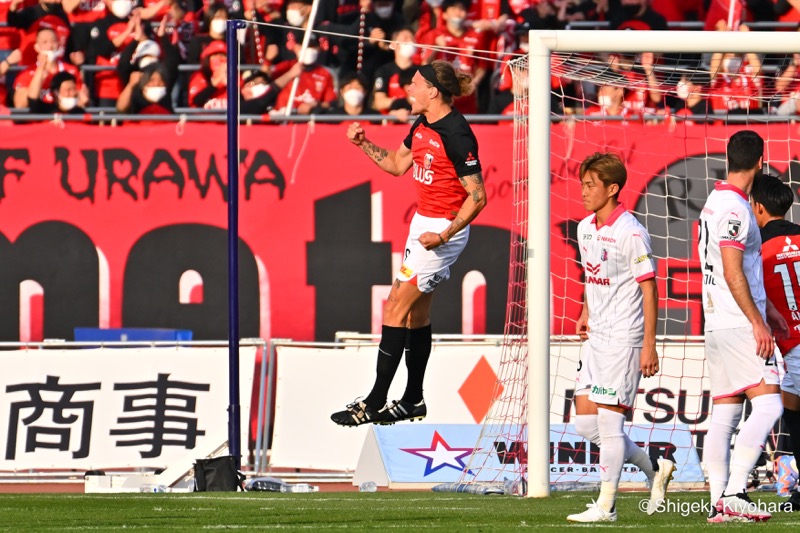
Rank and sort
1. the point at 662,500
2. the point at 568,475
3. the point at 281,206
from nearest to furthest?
the point at 662,500 < the point at 568,475 < the point at 281,206

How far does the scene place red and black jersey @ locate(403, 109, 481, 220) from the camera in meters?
8.30

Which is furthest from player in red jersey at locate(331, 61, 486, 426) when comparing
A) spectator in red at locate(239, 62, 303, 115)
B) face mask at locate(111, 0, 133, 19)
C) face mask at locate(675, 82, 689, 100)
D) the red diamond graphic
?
face mask at locate(111, 0, 133, 19)

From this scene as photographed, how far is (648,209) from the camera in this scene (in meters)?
14.8

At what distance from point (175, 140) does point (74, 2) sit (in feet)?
10.7

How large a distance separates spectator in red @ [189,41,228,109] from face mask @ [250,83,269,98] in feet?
1.41

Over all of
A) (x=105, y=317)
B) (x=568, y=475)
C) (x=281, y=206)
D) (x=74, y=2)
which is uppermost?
(x=74, y=2)

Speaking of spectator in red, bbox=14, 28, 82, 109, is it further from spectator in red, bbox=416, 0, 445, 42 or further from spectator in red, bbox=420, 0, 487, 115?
spectator in red, bbox=420, 0, 487, 115

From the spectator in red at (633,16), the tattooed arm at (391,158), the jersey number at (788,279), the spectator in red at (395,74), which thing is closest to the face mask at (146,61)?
the spectator in red at (395,74)

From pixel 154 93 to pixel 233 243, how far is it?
431 cm

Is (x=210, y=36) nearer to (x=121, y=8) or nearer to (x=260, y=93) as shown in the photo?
(x=121, y=8)

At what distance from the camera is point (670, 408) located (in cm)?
1401

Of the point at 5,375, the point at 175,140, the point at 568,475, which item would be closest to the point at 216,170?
the point at 175,140

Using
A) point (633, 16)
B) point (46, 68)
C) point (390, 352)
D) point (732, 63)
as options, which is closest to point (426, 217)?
point (390, 352)

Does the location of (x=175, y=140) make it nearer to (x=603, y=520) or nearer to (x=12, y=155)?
(x=12, y=155)
